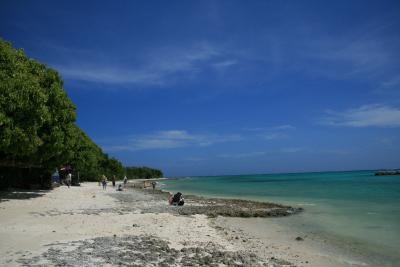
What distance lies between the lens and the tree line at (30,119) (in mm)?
20422

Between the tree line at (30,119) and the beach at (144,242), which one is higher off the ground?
the tree line at (30,119)

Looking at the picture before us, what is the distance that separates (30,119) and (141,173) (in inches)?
5344

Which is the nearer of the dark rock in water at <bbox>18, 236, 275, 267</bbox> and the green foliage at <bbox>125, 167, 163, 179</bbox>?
the dark rock in water at <bbox>18, 236, 275, 267</bbox>

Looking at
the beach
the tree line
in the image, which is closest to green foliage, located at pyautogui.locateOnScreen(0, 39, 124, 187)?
the tree line

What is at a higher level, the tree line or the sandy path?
the tree line

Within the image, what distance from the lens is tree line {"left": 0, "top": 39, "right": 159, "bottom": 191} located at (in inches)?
804

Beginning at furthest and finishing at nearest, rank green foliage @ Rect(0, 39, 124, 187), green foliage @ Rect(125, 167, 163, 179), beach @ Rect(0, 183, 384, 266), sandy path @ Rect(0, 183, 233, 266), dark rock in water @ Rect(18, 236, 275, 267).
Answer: green foliage @ Rect(125, 167, 163, 179), green foliage @ Rect(0, 39, 124, 187), sandy path @ Rect(0, 183, 233, 266), beach @ Rect(0, 183, 384, 266), dark rock in water @ Rect(18, 236, 275, 267)

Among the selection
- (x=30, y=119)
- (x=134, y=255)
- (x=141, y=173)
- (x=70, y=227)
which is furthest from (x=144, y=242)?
(x=141, y=173)

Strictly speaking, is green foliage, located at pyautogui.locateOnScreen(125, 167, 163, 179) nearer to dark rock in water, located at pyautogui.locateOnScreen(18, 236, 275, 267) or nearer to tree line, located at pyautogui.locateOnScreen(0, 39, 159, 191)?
tree line, located at pyautogui.locateOnScreen(0, 39, 159, 191)

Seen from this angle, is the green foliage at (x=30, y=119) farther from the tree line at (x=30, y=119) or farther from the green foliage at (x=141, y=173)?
the green foliage at (x=141, y=173)

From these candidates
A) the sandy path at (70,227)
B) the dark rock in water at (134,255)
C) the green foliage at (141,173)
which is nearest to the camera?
the dark rock in water at (134,255)

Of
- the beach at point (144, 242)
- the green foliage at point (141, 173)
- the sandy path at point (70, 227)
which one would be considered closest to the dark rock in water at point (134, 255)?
the beach at point (144, 242)

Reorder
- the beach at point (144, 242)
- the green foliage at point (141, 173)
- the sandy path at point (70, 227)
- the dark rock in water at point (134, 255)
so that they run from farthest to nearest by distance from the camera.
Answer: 1. the green foliage at point (141, 173)
2. the sandy path at point (70, 227)
3. the beach at point (144, 242)
4. the dark rock in water at point (134, 255)

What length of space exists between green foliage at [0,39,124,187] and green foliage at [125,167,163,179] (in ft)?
349
